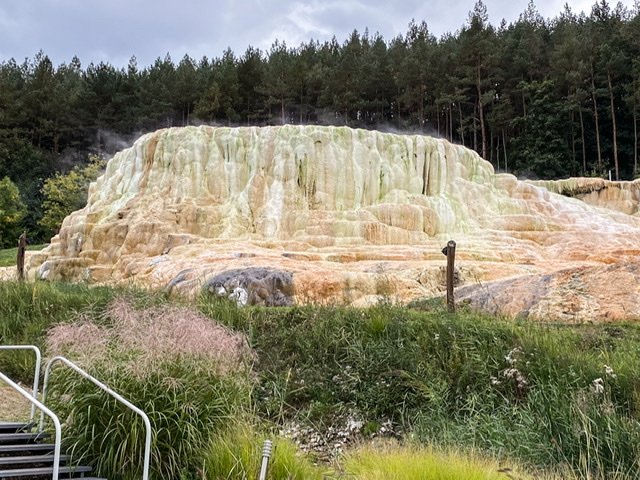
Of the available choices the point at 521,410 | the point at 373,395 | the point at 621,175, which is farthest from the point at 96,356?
the point at 621,175

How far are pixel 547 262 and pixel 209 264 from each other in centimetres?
1055

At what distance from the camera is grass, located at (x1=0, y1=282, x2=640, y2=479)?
5020 millimetres

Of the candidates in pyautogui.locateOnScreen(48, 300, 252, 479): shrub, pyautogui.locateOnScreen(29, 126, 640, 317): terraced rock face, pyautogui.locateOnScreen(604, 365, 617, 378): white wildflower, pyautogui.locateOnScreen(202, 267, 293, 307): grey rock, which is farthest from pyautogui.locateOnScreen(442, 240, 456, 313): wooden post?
pyautogui.locateOnScreen(48, 300, 252, 479): shrub

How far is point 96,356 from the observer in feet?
17.5

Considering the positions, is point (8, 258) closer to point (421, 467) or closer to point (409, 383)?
point (409, 383)

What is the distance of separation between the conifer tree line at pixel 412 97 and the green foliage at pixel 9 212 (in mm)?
2761

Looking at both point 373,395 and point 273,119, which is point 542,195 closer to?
point 373,395

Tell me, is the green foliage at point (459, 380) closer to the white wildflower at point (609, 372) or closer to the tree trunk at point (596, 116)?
the white wildflower at point (609, 372)

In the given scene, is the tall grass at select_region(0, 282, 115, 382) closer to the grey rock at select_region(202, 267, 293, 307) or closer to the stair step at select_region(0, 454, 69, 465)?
the grey rock at select_region(202, 267, 293, 307)

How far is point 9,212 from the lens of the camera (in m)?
39.6

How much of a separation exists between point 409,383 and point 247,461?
129 inches

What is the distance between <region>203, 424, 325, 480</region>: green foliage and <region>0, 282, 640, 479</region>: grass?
0.14 m

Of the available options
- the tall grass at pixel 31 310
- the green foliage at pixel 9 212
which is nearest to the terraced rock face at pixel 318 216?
the tall grass at pixel 31 310

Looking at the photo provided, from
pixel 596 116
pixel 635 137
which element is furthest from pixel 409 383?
pixel 596 116
